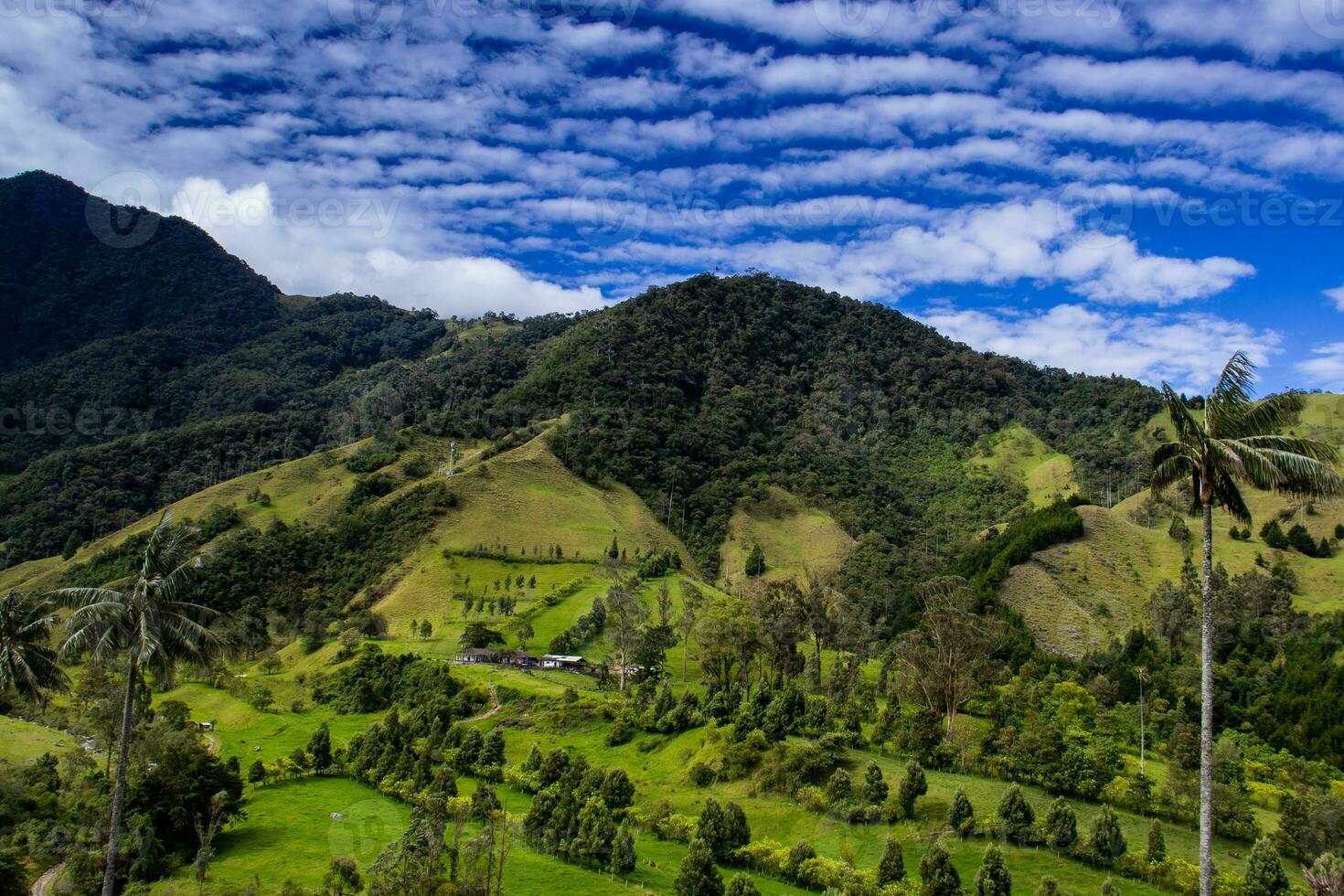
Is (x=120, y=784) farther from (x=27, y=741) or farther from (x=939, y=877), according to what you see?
(x=27, y=741)

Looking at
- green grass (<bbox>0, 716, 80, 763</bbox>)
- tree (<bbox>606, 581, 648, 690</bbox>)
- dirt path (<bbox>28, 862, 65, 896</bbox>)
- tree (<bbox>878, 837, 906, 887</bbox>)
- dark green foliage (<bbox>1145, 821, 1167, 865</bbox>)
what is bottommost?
dirt path (<bbox>28, 862, 65, 896</bbox>)

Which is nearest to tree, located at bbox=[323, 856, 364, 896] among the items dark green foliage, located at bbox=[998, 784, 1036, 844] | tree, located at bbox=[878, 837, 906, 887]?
tree, located at bbox=[878, 837, 906, 887]

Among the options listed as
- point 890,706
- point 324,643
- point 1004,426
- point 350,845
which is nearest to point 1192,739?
point 890,706

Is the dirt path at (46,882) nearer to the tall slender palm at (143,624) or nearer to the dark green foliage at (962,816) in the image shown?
the tall slender palm at (143,624)

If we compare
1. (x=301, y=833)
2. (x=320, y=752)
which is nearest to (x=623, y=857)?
(x=301, y=833)

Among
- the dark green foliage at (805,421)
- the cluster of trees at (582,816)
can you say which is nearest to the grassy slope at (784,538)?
the dark green foliage at (805,421)

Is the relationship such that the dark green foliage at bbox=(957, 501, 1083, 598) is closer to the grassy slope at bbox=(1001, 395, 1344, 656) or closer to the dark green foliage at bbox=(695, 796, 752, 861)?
the grassy slope at bbox=(1001, 395, 1344, 656)
